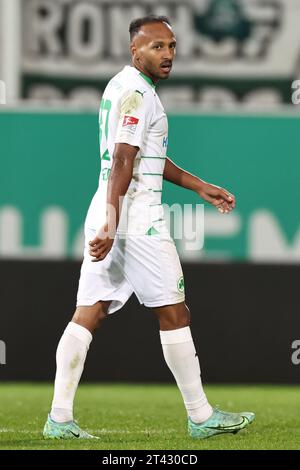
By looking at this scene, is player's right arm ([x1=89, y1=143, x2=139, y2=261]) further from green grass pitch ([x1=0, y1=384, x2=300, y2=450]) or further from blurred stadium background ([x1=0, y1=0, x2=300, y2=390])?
blurred stadium background ([x1=0, y1=0, x2=300, y2=390])

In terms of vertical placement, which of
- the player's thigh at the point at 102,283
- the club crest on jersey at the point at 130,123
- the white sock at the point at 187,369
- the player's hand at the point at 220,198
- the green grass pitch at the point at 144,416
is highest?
the club crest on jersey at the point at 130,123

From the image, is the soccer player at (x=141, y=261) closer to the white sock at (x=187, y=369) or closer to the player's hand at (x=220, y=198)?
the white sock at (x=187, y=369)

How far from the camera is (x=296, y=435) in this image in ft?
19.4

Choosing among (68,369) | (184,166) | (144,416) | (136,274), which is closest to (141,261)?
(136,274)

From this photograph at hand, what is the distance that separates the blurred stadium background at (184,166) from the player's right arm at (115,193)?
4.13 meters

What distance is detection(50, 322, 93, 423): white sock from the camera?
18.3 feet

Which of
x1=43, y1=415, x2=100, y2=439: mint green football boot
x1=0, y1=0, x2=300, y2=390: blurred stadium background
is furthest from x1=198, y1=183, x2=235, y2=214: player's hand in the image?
x1=0, y1=0, x2=300, y2=390: blurred stadium background

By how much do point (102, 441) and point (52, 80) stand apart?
627 cm

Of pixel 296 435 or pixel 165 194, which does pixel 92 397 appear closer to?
pixel 165 194

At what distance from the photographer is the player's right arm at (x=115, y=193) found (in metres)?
5.38

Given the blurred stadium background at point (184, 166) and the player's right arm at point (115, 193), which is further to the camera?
the blurred stadium background at point (184, 166)

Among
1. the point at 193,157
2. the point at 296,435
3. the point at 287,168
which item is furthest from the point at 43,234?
the point at 296,435

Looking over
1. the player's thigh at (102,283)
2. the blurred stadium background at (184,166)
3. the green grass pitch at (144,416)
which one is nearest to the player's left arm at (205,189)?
the player's thigh at (102,283)

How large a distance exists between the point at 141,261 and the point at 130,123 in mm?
606
